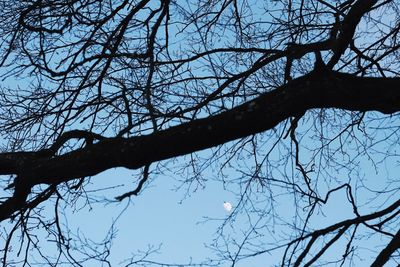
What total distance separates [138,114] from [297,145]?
1.41 metres

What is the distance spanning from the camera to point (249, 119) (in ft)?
10.7

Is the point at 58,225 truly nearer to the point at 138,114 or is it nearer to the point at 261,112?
the point at 138,114

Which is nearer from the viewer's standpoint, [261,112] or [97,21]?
[261,112]

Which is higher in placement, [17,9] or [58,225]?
[17,9]

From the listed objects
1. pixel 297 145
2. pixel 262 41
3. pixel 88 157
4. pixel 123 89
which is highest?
pixel 262 41

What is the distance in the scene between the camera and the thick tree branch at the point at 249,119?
3271 millimetres

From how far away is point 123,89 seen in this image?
4.91 m

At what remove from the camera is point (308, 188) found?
4949mm

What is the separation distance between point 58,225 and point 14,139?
916 millimetres

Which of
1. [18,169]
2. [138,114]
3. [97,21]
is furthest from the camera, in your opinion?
[97,21]

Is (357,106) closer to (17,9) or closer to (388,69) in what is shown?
(388,69)

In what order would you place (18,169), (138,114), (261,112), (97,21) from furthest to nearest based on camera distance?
1. (97,21)
2. (138,114)
3. (18,169)
4. (261,112)

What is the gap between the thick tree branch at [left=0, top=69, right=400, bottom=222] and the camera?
3271 millimetres

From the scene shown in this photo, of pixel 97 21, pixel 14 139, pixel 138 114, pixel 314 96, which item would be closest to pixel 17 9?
pixel 97 21
